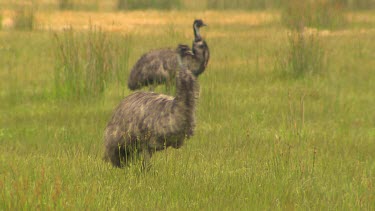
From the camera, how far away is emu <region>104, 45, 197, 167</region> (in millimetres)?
6035

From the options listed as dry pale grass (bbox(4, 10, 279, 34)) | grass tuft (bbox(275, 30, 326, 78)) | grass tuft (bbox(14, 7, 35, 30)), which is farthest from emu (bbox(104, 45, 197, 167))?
grass tuft (bbox(14, 7, 35, 30))

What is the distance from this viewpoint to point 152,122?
6.15 meters

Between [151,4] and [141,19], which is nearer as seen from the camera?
[141,19]

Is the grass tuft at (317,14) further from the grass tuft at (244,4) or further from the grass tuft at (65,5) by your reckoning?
the grass tuft at (65,5)

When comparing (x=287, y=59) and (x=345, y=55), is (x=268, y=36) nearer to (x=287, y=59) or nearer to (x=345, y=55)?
(x=345, y=55)

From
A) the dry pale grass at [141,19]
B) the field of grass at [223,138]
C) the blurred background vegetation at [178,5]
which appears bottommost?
the field of grass at [223,138]

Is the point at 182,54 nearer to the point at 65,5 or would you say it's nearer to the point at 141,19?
the point at 141,19

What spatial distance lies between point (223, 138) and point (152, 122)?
2765 millimetres

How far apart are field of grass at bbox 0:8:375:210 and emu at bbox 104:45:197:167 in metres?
0.19

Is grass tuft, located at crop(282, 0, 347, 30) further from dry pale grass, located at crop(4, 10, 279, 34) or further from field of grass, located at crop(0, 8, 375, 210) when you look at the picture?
dry pale grass, located at crop(4, 10, 279, 34)

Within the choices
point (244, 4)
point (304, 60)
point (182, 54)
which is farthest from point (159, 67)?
point (244, 4)

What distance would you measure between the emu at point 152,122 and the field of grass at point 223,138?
0.19m

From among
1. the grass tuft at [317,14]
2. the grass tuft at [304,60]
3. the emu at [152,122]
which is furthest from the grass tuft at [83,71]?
the grass tuft at [317,14]

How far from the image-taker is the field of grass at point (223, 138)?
19.6 feet
